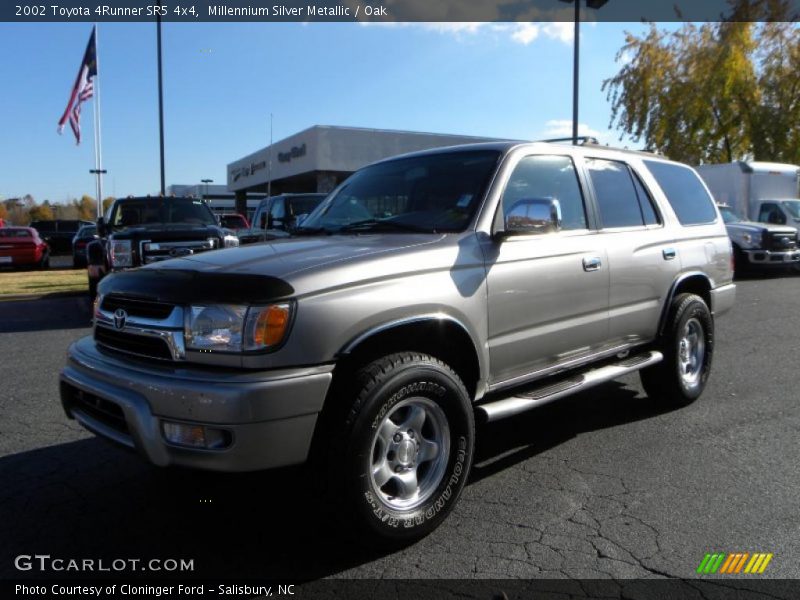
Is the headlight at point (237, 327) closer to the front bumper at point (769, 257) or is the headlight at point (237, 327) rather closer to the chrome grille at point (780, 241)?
the front bumper at point (769, 257)

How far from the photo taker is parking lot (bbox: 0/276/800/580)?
3.09 meters

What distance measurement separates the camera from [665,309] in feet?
17.2

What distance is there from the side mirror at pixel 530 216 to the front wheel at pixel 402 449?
0.90 meters

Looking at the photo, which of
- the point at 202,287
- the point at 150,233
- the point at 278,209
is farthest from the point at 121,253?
the point at 202,287

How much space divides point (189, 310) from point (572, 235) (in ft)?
8.06

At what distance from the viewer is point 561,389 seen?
4.07 meters

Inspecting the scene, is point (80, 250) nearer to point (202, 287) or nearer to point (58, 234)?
point (58, 234)

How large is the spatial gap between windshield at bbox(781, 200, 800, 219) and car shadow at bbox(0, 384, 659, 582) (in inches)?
673

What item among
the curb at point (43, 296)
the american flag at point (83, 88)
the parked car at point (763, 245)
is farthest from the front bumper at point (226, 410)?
the american flag at point (83, 88)

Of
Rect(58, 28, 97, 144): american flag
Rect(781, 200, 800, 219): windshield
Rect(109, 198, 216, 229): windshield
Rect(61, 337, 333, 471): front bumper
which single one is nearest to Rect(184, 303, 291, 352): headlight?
Rect(61, 337, 333, 471): front bumper

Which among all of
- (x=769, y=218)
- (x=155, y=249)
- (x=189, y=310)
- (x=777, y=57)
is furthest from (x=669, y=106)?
(x=189, y=310)

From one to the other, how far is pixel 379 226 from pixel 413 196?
35 centimetres

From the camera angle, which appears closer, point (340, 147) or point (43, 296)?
point (43, 296)

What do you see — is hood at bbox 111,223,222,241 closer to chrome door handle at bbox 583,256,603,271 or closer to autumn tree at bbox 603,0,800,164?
chrome door handle at bbox 583,256,603,271
